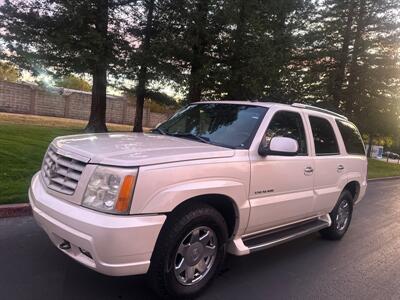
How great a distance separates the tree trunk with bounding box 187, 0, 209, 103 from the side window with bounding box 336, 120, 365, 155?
8415 millimetres

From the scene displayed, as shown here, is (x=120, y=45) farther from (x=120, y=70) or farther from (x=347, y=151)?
(x=347, y=151)

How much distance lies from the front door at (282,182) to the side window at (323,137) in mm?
278

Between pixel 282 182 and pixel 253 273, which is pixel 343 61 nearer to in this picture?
pixel 282 182

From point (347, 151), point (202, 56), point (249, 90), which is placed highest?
point (202, 56)

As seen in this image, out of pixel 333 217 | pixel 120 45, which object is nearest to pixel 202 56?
pixel 120 45

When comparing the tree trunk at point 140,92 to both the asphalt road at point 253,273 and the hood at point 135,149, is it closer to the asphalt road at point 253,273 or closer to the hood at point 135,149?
the asphalt road at point 253,273

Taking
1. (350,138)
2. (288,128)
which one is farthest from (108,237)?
(350,138)

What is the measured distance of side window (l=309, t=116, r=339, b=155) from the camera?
572 cm

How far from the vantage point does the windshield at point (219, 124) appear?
4719 millimetres

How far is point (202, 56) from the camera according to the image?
50.3ft

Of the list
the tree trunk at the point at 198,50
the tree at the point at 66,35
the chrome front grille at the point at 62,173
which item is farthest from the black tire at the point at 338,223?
the tree at the point at 66,35

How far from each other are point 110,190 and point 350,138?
449 centimetres

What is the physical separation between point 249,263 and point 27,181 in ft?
15.0

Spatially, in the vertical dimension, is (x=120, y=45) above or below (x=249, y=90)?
above
